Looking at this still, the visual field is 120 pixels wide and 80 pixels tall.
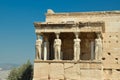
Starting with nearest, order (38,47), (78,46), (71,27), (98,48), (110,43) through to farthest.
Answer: (98,48)
(78,46)
(71,27)
(38,47)
(110,43)

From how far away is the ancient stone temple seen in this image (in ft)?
73.2

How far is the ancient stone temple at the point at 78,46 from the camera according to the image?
22297mm

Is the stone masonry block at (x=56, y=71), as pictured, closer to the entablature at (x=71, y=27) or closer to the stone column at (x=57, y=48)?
the stone column at (x=57, y=48)

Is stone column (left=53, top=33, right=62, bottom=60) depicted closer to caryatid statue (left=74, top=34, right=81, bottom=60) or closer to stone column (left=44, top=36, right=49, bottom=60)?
stone column (left=44, top=36, right=49, bottom=60)

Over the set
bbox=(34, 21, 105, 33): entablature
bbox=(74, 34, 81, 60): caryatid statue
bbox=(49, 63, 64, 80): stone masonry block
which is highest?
bbox=(34, 21, 105, 33): entablature

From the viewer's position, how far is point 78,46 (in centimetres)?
2252

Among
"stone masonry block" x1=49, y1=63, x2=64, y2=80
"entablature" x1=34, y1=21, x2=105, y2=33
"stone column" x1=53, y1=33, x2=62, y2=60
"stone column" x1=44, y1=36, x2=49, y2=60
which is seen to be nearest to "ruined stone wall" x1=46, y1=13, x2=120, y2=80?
"entablature" x1=34, y1=21, x2=105, y2=33

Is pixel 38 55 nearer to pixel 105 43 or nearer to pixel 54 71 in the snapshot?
pixel 54 71

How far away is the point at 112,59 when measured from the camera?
2383 centimetres

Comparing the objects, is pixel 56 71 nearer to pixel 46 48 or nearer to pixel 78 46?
pixel 46 48

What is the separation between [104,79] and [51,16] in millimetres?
5748

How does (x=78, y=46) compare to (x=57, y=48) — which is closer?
(x=78, y=46)

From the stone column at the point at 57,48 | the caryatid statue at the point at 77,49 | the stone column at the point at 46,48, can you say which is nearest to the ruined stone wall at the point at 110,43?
the caryatid statue at the point at 77,49

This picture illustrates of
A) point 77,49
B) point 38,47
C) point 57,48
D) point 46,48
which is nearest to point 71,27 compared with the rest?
point 77,49
